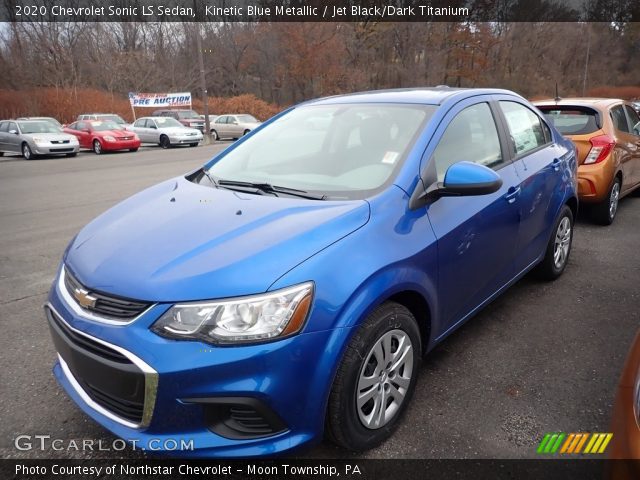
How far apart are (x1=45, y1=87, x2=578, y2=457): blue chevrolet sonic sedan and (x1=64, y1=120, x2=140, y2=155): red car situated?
715 inches

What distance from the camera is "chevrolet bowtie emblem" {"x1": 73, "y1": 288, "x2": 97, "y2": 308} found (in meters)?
2.00

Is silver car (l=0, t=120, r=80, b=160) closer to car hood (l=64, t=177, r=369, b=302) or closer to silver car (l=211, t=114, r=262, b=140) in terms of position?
silver car (l=211, t=114, r=262, b=140)

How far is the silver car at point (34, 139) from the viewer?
57.1 ft

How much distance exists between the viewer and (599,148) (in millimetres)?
5625

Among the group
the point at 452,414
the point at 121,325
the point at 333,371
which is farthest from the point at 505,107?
the point at 121,325

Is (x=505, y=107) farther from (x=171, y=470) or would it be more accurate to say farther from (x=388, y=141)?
(x=171, y=470)

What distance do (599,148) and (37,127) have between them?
63.0ft

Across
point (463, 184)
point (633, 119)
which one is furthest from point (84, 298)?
point (633, 119)

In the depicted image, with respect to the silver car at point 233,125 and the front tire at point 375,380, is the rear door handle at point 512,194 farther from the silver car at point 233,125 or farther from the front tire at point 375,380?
the silver car at point 233,125

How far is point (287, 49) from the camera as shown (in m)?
48.1

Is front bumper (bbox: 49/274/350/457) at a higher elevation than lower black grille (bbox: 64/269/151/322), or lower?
lower

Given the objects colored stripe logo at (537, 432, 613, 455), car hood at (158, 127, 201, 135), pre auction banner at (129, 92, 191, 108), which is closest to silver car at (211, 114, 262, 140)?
car hood at (158, 127, 201, 135)

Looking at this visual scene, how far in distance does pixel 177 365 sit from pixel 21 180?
12.5 m

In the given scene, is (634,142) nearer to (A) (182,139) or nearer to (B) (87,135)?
(A) (182,139)
